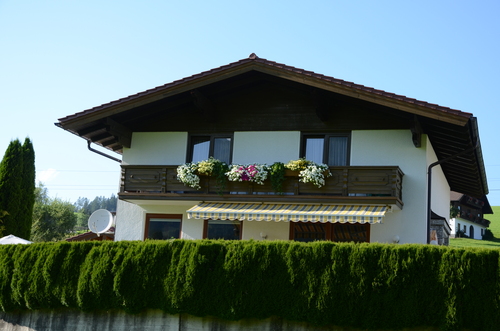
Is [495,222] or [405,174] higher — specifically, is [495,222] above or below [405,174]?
above

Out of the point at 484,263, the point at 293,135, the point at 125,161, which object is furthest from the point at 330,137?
the point at 484,263

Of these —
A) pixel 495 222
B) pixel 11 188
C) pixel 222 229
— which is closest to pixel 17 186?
pixel 11 188

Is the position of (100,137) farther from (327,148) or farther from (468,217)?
(468,217)

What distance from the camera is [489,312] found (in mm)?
10797

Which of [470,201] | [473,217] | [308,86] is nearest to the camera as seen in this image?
[308,86]

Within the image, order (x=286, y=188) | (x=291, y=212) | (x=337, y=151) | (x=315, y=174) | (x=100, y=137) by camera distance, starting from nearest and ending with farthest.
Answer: (x=291, y=212)
(x=315, y=174)
(x=286, y=188)
(x=337, y=151)
(x=100, y=137)

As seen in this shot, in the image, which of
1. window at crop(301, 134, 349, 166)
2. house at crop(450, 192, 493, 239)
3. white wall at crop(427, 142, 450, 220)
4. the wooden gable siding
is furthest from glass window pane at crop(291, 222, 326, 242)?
house at crop(450, 192, 493, 239)

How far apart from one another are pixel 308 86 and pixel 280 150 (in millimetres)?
2171

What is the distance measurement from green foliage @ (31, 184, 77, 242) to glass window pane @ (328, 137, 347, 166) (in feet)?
102

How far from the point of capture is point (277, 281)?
1220 centimetres

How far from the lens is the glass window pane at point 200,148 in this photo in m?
20.1

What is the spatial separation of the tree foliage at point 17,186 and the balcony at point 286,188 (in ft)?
16.7

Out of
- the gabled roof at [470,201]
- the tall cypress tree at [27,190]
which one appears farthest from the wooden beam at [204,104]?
the gabled roof at [470,201]

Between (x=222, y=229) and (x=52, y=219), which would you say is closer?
(x=222, y=229)
